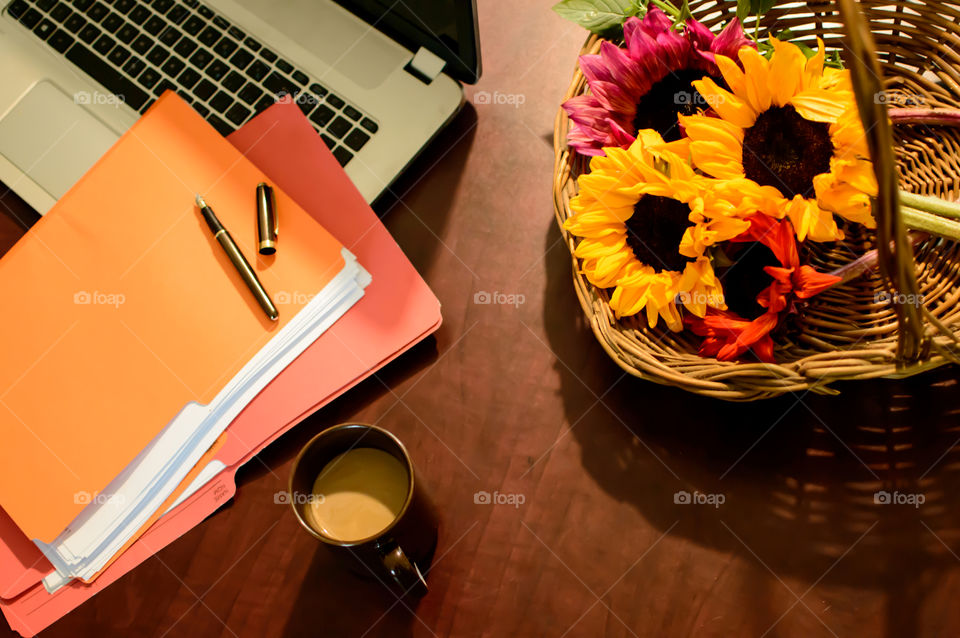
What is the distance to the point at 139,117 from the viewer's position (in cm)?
81

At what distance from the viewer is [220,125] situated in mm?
792

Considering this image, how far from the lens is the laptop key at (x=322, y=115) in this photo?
769mm

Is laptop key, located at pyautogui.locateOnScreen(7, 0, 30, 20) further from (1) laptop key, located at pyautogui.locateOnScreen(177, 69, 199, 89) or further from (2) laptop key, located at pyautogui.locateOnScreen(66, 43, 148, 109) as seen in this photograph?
(1) laptop key, located at pyautogui.locateOnScreen(177, 69, 199, 89)

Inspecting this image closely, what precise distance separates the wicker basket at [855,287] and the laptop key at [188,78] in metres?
0.43

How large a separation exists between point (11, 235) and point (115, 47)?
0.25 m

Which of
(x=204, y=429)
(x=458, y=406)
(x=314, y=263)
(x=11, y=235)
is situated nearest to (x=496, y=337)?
(x=458, y=406)

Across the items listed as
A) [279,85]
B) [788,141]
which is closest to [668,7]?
[788,141]

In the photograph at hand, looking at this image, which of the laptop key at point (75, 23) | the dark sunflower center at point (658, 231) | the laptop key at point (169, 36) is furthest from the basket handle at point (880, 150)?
the laptop key at point (75, 23)

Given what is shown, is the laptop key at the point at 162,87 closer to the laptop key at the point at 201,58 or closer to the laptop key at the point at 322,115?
the laptop key at the point at 201,58

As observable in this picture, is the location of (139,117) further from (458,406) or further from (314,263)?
(458,406)

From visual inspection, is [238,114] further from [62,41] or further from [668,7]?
[668,7]

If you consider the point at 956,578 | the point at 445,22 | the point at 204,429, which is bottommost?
the point at 956,578

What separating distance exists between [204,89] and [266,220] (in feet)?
0.67

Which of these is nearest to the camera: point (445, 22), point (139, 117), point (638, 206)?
point (638, 206)
